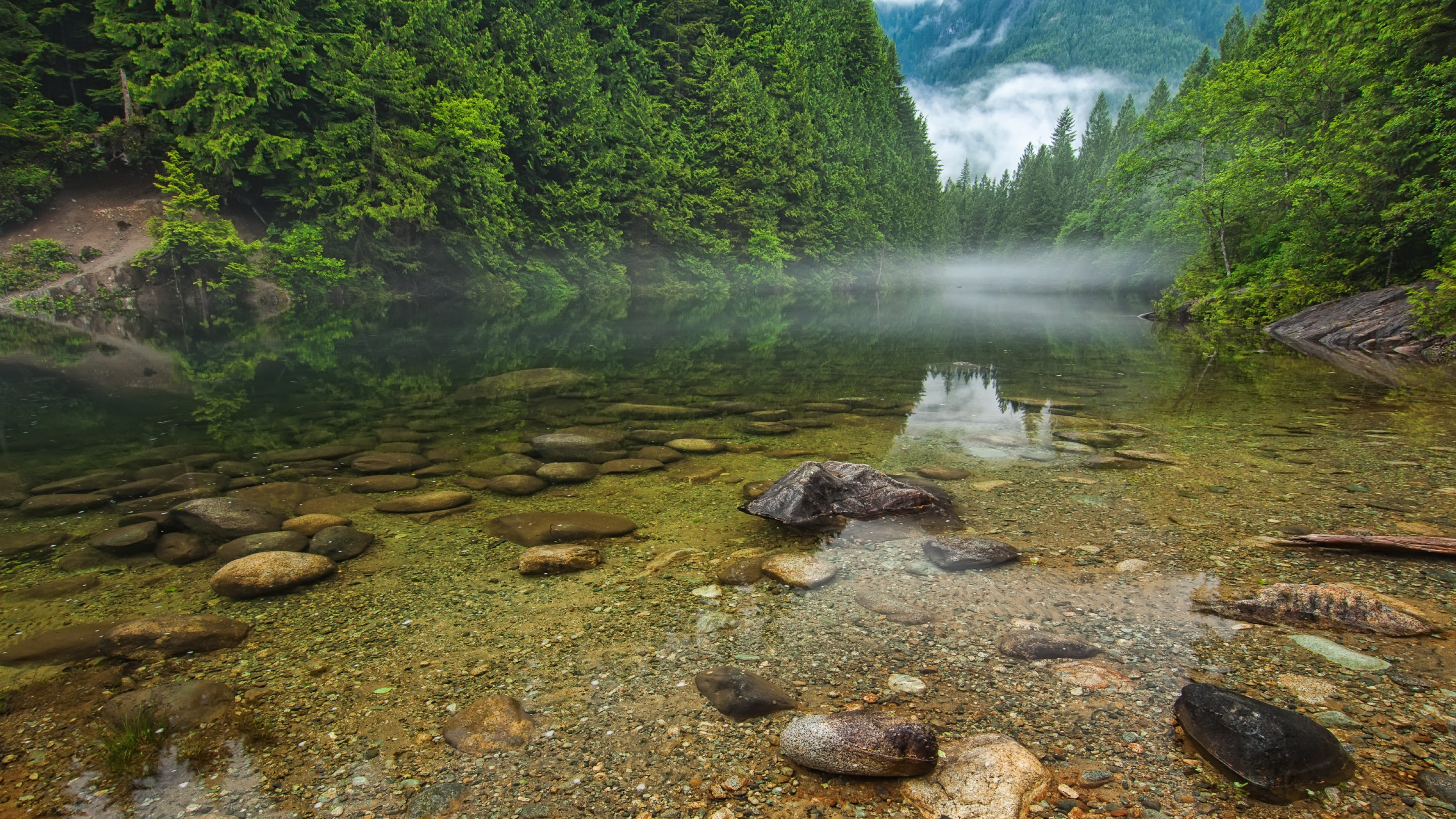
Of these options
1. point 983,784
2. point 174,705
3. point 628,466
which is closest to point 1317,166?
point 628,466

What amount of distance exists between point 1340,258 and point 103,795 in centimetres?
2574

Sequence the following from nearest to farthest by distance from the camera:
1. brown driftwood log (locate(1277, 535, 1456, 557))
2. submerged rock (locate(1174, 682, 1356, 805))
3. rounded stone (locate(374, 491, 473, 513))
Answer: submerged rock (locate(1174, 682, 1356, 805)), brown driftwood log (locate(1277, 535, 1456, 557)), rounded stone (locate(374, 491, 473, 513))

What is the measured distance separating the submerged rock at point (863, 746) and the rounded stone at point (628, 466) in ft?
13.8

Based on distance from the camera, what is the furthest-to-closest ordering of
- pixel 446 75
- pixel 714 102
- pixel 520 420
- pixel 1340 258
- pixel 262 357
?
pixel 714 102
pixel 446 75
pixel 1340 258
pixel 262 357
pixel 520 420

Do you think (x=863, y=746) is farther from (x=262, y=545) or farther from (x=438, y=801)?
(x=262, y=545)

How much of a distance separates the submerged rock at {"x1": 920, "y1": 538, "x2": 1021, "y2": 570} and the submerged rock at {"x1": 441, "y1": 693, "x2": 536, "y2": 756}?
2752 millimetres

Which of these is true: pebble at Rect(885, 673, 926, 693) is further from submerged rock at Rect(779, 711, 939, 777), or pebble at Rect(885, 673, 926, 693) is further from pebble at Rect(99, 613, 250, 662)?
pebble at Rect(99, 613, 250, 662)

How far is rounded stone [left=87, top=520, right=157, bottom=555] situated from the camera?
4.54 metres

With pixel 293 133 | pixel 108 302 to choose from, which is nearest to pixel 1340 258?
pixel 293 133

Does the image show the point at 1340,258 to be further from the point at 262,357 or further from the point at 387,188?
the point at 387,188

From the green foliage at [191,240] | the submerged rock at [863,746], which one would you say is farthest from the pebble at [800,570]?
the green foliage at [191,240]

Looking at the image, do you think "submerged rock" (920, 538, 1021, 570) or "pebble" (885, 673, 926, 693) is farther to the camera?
"submerged rock" (920, 538, 1021, 570)

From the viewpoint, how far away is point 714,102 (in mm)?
45469

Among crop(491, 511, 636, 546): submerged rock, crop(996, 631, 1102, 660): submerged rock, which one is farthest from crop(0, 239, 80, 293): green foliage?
crop(996, 631, 1102, 660): submerged rock
